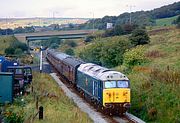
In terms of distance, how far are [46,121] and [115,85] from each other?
339 inches

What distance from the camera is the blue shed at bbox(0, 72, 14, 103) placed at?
3023 centimetres

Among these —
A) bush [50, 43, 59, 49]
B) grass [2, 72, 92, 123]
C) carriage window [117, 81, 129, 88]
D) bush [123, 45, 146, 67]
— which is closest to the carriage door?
carriage window [117, 81, 129, 88]

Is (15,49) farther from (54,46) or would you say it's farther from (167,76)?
(54,46)

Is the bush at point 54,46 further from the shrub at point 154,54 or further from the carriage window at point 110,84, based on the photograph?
the carriage window at point 110,84

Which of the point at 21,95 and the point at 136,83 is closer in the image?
the point at 21,95

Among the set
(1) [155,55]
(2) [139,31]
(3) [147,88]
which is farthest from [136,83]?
(2) [139,31]

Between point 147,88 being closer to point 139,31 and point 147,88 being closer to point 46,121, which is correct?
point 46,121

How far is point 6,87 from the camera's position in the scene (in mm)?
30766

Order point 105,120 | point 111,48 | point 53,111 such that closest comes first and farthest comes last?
point 53,111, point 105,120, point 111,48

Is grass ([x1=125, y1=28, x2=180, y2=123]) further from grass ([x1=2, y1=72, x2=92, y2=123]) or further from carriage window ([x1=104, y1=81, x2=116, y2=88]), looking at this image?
grass ([x1=2, y1=72, x2=92, y2=123])

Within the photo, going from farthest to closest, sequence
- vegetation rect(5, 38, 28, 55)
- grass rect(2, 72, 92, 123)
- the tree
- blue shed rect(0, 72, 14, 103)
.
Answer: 1. vegetation rect(5, 38, 28, 55)
2. the tree
3. blue shed rect(0, 72, 14, 103)
4. grass rect(2, 72, 92, 123)

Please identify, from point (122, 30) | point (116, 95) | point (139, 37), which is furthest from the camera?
point (122, 30)

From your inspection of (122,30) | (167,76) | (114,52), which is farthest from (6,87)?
(122,30)

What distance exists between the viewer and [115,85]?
2978 centimetres
